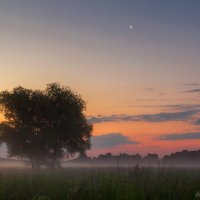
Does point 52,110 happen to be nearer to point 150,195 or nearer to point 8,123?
point 8,123

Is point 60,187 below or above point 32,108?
below

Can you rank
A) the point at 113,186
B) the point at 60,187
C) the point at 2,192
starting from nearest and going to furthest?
the point at 113,186 → the point at 2,192 → the point at 60,187

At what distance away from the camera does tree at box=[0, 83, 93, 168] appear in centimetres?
5431

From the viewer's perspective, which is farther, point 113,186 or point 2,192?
point 2,192

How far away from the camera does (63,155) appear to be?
5625 centimetres

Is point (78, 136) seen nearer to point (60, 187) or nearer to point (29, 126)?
point (29, 126)

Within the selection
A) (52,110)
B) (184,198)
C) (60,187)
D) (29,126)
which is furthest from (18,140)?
(184,198)

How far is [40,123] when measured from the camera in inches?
2164

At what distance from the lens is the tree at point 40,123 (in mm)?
54312

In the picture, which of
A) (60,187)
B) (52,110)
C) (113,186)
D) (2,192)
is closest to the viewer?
(113,186)

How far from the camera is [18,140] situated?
178 feet

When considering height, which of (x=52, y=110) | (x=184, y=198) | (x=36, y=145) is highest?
(x=52, y=110)

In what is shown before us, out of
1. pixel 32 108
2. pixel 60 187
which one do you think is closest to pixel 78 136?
pixel 32 108

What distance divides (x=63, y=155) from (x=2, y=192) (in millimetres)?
41838
